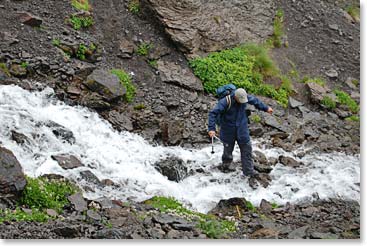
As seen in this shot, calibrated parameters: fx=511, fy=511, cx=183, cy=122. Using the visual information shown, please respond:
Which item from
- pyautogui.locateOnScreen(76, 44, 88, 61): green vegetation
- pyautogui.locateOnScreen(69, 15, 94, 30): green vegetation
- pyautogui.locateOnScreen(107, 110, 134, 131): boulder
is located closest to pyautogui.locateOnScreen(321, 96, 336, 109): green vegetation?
pyautogui.locateOnScreen(107, 110, 134, 131): boulder

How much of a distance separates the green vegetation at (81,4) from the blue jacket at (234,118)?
20.2 feet

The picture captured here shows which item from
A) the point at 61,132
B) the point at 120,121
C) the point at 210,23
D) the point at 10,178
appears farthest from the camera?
the point at 210,23

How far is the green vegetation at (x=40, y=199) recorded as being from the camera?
6.97 meters

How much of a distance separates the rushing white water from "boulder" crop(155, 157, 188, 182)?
13cm

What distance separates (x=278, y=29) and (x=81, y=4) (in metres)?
6.17

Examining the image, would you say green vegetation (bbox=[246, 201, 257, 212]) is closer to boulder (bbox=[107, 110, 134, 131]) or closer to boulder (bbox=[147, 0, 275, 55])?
boulder (bbox=[107, 110, 134, 131])

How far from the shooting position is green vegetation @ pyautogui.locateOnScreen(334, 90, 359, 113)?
14203mm

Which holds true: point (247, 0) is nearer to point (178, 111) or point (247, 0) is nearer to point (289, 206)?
point (178, 111)

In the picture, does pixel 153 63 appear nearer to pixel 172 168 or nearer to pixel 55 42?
pixel 55 42

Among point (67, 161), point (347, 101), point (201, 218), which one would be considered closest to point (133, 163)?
point (67, 161)

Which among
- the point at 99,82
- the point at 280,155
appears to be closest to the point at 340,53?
the point at 280,155

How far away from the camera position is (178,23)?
14195 millimetres

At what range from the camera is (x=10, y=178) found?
24.5 feet

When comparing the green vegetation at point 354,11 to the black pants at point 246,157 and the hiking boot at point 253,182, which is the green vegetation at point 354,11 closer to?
the black pants at point 246,157
